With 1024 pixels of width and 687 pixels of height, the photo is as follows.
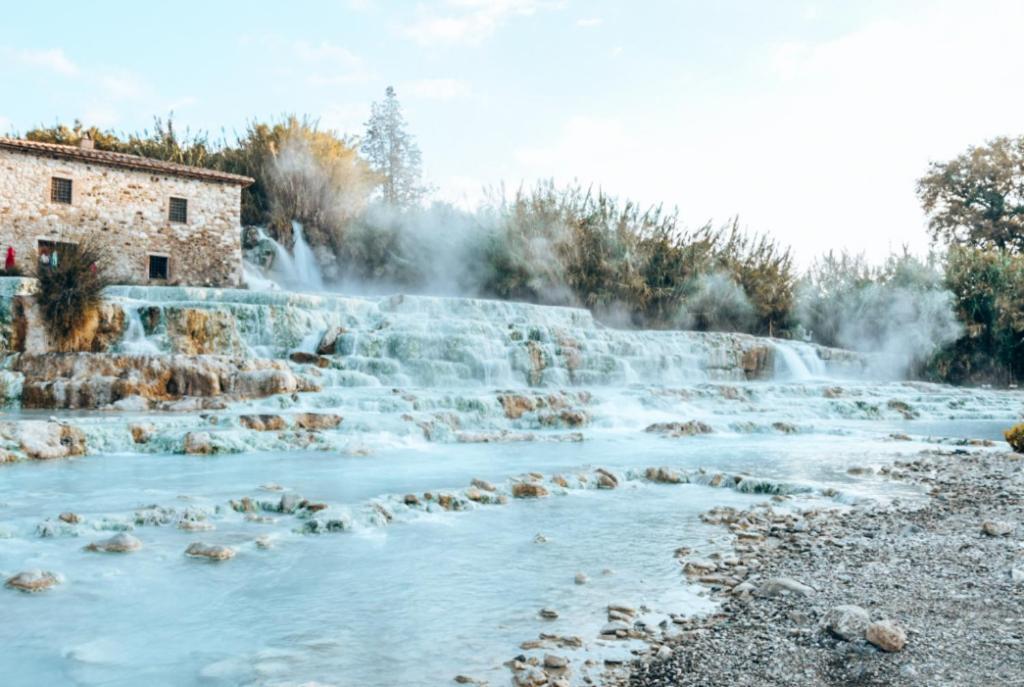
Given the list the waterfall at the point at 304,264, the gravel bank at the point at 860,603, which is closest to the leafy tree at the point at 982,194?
the waterfall at the point at 304,264

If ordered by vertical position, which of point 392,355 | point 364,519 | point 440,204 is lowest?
point 364,519

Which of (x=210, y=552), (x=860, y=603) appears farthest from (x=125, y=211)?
(x=860, y=603)

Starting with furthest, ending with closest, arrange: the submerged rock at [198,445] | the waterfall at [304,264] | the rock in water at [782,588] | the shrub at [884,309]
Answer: the waterfall at [304,264], the shrub at [884,309], the submerged rock at [198,445], the rock in water at [782,588]

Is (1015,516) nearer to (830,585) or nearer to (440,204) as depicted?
(830,585)

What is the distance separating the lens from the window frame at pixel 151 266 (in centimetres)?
1948

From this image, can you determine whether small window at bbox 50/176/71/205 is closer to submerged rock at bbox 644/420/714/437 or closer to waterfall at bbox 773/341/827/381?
submerged rock at bbox 644/420/714/437

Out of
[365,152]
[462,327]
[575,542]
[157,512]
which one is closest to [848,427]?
[462,327]

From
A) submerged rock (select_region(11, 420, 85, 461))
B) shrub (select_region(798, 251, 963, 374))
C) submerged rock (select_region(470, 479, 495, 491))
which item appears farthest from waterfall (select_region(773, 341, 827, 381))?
submerged rock (select_region(11, 420, 85, 461))

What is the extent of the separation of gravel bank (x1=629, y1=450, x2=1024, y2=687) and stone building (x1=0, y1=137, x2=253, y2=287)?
54.6ft

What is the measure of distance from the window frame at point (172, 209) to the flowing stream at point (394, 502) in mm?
6536

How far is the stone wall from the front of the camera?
17.5 metres

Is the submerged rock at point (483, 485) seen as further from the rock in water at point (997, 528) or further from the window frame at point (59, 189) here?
the window frame at point (59, 189)

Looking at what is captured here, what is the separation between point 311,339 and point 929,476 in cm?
977

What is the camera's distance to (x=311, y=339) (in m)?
13.1
